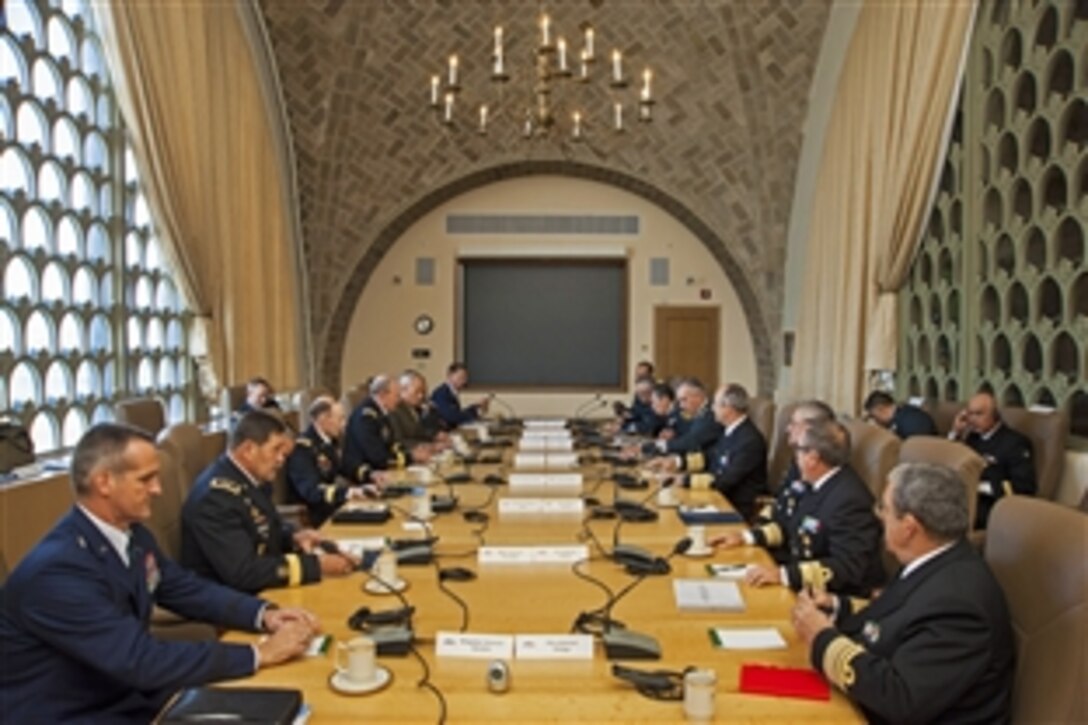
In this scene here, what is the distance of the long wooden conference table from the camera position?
1908mm

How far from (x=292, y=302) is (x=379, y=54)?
3.19 metres

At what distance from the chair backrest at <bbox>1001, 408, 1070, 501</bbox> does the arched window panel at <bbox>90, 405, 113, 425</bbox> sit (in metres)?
6.14

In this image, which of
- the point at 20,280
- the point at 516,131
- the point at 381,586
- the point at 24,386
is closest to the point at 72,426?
the point at 24,386

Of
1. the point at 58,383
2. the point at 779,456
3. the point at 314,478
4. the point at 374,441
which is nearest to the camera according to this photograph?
the point at 314,478

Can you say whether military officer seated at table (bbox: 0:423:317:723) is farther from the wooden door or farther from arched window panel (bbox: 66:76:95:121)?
the wooden door

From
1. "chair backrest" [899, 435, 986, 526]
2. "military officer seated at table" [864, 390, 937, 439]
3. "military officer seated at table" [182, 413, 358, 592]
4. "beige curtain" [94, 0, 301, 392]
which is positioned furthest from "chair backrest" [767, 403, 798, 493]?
"beige curtain" [94, 0, 301, 392]

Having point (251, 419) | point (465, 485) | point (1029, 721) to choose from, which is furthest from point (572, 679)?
point (465, 485)

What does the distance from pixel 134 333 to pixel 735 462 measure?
487 centimetres

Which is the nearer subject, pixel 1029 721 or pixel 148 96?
pixel 1029 721

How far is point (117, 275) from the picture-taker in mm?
6887

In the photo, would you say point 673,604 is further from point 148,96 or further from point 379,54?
point 379,54

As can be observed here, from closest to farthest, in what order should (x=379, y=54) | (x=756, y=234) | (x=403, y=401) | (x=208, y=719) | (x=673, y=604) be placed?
(x=208, y=719), (x=673, y=604), (x=403, y=401), (x=379, y=54), (x=756, y=234)

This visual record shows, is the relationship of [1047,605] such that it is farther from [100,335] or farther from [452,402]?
[452,402]

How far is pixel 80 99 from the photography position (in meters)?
6.38
